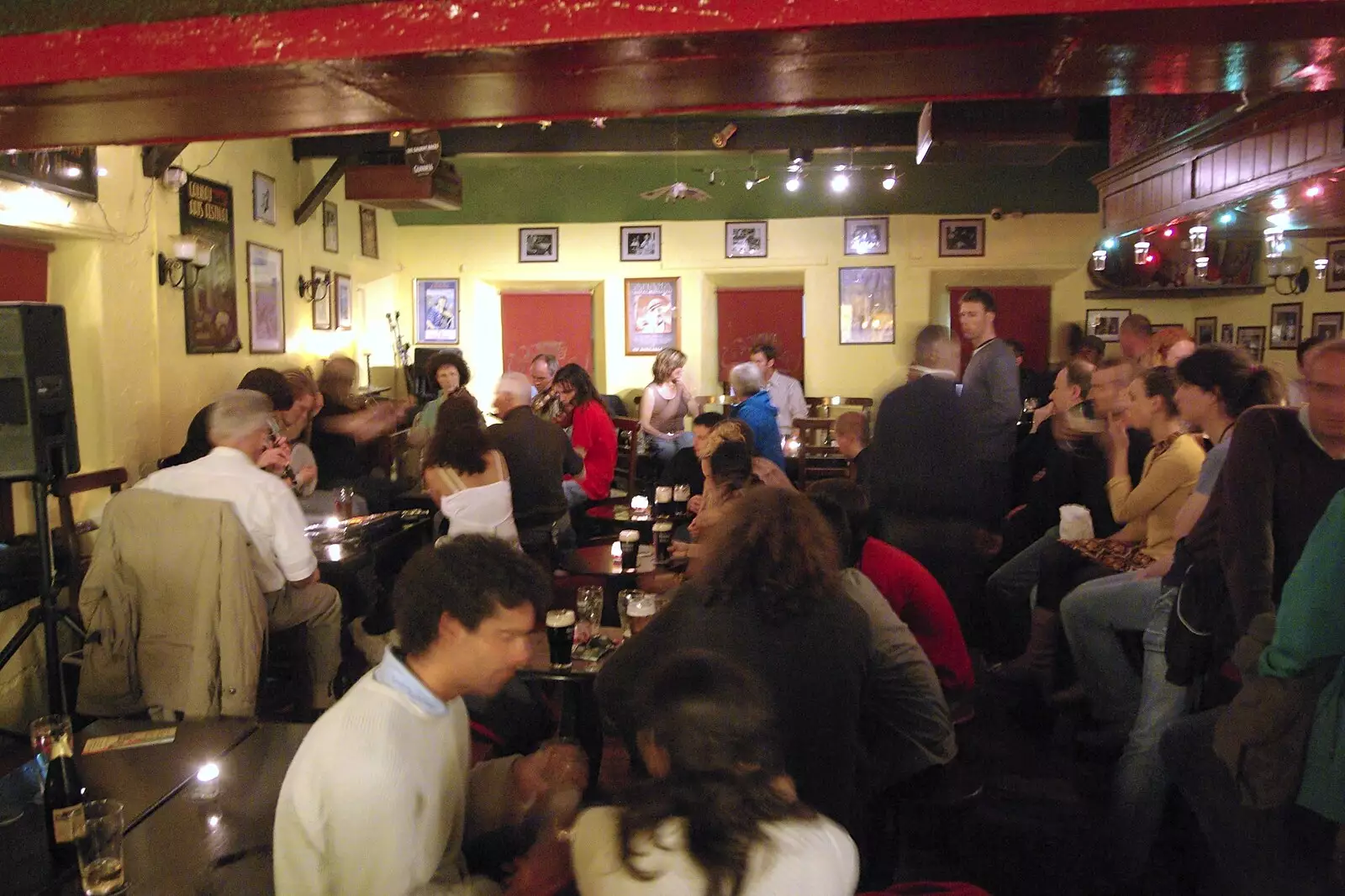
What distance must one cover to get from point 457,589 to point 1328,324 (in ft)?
26.8

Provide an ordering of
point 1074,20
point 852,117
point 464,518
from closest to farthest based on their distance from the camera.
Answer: point 1074,20 → point 464,518 → point 852,117

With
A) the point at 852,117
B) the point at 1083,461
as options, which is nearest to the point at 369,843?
the point at 1083,461

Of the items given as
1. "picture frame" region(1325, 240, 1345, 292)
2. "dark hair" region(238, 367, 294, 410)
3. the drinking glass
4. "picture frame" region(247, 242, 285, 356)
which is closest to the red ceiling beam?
the drinking glass

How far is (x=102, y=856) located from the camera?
1665 mm

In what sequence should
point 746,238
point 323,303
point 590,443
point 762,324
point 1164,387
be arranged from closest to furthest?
point 1164,387 → point 590,443 → point 323,303 → point 746,238 → point 762,324

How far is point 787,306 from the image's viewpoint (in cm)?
970

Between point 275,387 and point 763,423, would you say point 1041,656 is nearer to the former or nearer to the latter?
point 763,423

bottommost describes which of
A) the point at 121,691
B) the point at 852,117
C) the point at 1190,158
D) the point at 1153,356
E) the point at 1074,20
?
the point at 121,691

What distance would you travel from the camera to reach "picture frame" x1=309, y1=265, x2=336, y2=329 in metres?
7.63

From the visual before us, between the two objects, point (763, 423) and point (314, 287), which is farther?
point (314, 287)

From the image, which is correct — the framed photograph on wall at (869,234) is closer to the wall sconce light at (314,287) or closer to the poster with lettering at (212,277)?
the wall sconce light at (314,287)

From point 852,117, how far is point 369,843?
7.09 metres

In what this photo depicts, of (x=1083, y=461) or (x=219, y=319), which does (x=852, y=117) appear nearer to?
(x=1083, y=461)

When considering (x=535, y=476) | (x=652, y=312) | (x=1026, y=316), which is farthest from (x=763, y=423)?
(x=1026, y=316)
